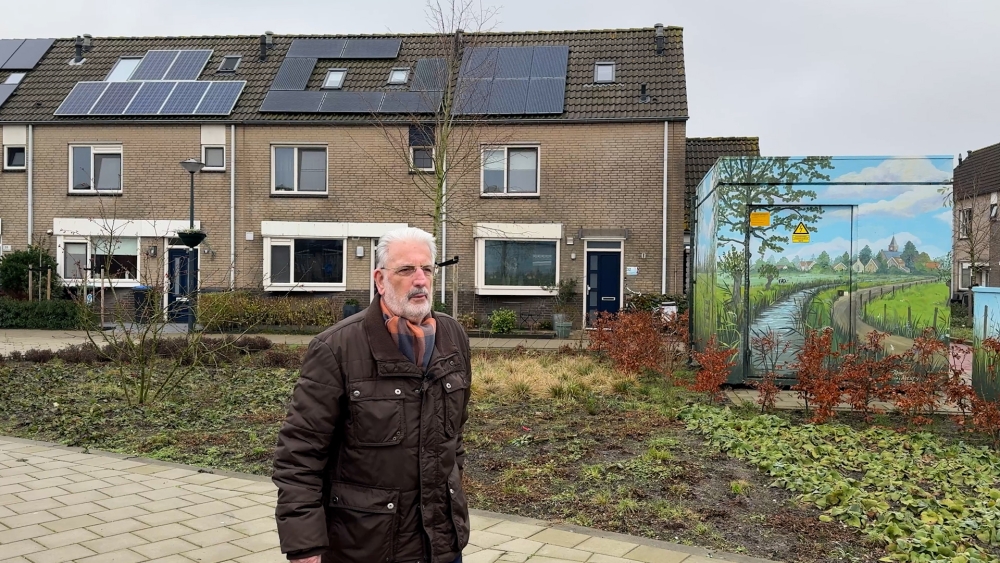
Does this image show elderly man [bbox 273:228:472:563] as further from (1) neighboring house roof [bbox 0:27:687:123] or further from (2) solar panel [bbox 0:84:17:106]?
(2) solar panel [bbox 0:84:17:106]

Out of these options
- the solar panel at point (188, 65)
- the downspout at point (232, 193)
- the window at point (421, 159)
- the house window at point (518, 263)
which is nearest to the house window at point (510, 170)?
the house window at point (518, 263)

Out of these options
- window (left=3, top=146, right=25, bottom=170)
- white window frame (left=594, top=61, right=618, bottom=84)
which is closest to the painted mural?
white window frame (left=594, top=61, right=618, bottom=84)

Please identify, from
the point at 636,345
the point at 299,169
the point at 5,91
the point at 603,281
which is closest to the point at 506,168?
the point at 603,281

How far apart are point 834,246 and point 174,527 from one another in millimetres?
8421

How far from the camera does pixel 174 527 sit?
16.4 ft

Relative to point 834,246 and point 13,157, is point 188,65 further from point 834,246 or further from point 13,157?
point 834,246

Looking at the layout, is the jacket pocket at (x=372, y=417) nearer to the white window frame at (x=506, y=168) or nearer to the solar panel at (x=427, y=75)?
the solar panel at (x=427, y=75)

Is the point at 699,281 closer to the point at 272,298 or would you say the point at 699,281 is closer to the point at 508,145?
the point at 508,145

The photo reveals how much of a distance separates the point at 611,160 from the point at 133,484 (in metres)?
16.8

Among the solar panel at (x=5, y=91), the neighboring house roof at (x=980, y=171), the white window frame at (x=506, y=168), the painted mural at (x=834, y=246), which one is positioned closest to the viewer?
the painted mural at (x=834, y=246)

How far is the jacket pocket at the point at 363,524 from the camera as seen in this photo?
2.75m

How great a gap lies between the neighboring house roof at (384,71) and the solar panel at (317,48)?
223mm

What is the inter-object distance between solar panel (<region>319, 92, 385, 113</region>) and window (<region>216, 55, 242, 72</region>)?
12.9 feet

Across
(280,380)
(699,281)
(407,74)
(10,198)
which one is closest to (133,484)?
(280,380)
